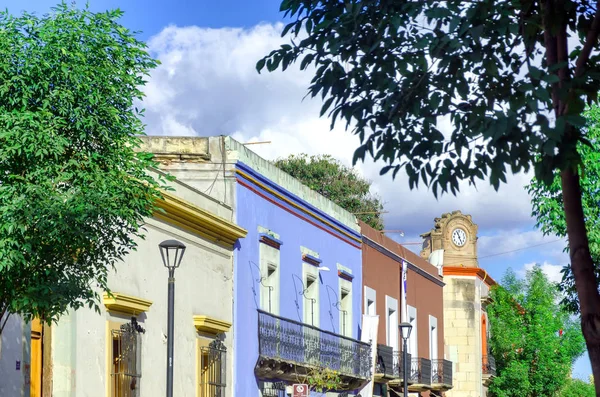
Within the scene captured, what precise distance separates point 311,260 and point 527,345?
1982cm

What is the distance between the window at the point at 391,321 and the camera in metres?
30.4

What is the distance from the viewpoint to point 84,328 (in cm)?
1475

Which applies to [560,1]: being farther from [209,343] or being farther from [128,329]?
[209,343]

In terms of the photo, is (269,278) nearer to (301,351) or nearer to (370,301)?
(301,351)

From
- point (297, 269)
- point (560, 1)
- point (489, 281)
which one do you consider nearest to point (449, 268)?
point (489, 281)

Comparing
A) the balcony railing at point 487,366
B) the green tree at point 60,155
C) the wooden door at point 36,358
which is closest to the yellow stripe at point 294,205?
the wooden door at point 36,358

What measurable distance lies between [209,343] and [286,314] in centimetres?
394

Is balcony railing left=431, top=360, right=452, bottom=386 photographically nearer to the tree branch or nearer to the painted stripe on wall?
the painted stripe on wall

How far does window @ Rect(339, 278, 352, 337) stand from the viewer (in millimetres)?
26984

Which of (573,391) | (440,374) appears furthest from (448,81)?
(573,391)

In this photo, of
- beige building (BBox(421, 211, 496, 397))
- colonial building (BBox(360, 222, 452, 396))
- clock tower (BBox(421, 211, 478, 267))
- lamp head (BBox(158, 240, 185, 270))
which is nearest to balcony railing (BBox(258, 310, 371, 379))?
colonial building (BBox(360, 222, 452, 396))

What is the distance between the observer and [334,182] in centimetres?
4675

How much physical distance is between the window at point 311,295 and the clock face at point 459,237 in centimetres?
1925

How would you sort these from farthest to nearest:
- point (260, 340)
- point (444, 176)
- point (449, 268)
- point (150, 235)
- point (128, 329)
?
point (449, 268)
point (260, 340)
point (150, 235)
point (128, 329)
point (444, 176)
